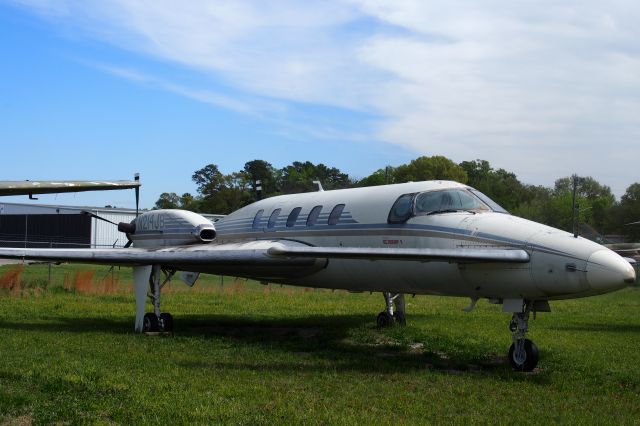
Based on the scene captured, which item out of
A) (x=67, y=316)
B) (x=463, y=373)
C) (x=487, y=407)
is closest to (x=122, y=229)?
(x=67, y=316)

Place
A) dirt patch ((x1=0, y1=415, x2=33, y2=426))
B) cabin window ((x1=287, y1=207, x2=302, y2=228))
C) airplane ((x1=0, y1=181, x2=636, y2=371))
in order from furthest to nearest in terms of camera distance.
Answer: cabin window ((x1=287, y1=207, x2=302, y2=228)), airplane ((x1=0, y1=181, x2=636, y2=371)), dirt patch ((x1=0, y1=415, x2=33, y2=426))

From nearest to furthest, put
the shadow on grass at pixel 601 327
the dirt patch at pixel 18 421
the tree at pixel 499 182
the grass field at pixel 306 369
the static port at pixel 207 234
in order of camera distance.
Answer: the dirt patch at pixel 18 421, the grass field at pixel 306 369, the shadow on grass at pixel 601 327, the static port at pixel 207 234, the tree at pixel 499 182

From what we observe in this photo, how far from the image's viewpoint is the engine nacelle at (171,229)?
1739 centimetres

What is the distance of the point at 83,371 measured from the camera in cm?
955

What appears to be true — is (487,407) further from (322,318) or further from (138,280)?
(322,318)

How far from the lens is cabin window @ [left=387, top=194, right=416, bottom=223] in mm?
12453

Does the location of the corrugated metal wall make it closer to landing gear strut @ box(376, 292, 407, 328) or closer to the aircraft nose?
landing gear strut @ box(376, 292, 407, 328)

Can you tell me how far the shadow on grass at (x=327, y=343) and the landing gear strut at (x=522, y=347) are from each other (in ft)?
0.74

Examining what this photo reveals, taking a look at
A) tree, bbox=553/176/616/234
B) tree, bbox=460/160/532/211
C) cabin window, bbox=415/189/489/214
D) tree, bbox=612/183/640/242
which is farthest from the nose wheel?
tree, bbox=553/176/616/234

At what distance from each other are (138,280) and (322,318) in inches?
202

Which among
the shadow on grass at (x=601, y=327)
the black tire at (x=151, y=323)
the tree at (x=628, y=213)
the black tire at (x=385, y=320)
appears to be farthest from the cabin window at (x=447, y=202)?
the tree at (x=628, y=213)

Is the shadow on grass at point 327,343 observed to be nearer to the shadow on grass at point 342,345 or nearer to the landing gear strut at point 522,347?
the shadow on grass at point 342,345

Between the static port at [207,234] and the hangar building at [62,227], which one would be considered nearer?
the static port at [207,234]

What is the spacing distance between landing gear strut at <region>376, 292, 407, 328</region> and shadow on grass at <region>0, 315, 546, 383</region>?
335mm
